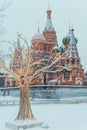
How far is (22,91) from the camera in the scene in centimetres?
967

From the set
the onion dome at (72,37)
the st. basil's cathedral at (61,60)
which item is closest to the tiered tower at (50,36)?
the st. basil's cathedral at (61,60)

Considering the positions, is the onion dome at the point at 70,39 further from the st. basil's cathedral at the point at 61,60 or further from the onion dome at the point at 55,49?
the onion dome at the point at 55,49

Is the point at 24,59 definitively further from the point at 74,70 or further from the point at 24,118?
the point at 74,70

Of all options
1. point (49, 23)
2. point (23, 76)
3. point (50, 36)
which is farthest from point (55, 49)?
point (23, 76)

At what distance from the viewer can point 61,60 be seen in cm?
3931

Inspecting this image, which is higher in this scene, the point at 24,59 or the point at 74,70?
the point at 74,70

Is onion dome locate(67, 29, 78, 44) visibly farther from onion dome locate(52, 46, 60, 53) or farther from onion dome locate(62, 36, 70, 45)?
onion dome locate(52, 46, 60, 53)

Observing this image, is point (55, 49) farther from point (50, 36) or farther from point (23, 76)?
point (23, 76)

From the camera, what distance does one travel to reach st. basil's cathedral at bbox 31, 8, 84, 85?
40.0 m

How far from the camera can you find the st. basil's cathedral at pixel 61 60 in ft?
131

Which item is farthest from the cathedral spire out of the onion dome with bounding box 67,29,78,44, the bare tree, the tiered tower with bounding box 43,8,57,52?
the bare tree

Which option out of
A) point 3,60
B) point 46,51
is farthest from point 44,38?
point 3,60

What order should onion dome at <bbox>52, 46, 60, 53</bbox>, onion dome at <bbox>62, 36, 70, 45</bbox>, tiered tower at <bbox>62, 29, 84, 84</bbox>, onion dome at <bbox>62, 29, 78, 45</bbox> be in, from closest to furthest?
tiered tower at <bbox>62, 29, 84, 84</bbox> < onion dome at <bbox>52, 46, 60, 53</bbox> < onion dome at <bbox>62, 29, 78, 45</bbox> < onion dome at <bbox>62, 36, 70, 45</bbox>

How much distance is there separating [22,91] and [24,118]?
871mm
